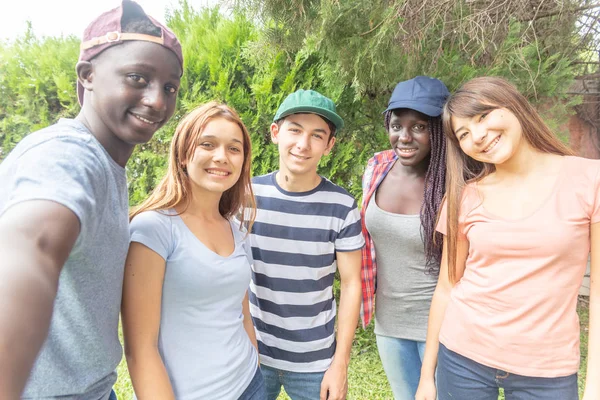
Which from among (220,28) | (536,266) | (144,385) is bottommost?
(144,385)

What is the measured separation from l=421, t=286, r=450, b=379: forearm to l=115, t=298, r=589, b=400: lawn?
1703 mm

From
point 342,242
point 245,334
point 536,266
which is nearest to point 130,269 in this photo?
point 245,334

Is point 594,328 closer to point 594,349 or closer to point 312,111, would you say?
point 594,349

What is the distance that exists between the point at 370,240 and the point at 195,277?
1.13 meters

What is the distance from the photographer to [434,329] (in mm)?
1789

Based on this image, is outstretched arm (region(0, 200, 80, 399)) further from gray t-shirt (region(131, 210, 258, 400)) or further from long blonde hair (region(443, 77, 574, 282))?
long blonde hair (region(443, 77, 574, 282))

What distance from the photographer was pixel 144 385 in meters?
1.21

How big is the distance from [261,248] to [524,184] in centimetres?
125

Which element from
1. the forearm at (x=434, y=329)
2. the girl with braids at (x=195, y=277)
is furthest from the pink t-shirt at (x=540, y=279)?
the girl with braids at (x=195, y=277)

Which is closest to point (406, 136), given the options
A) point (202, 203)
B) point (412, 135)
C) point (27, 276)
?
point (412, 135)

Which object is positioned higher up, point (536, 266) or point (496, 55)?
point (496, 55)

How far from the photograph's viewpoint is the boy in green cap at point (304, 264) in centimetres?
185

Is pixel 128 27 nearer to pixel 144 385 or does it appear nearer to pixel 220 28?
pixel 144 385

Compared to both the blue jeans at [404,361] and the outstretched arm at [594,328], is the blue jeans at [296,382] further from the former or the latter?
the outstretched arm at [594,328]
